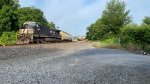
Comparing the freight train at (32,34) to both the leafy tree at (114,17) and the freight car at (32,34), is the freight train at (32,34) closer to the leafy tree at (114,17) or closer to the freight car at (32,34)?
the freight car at (32,34)

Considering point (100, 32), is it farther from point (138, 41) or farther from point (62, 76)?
point (62, 76)

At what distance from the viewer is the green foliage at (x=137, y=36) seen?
41375 millimetres

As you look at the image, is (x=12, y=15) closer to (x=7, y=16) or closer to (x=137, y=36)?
(x=7, y=16)

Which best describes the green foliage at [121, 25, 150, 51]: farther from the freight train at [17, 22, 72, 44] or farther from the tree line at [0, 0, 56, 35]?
the tree line at [0, 0, 56, 35]

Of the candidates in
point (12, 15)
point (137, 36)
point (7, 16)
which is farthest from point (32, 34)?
point (12, 15)

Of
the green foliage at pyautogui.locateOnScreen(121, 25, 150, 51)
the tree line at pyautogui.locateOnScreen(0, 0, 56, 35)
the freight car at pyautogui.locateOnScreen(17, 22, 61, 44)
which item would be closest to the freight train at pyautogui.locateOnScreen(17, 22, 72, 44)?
the freight car at pyautogui.locateOnScreen(17, 22, 61, 44)

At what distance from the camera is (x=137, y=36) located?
4275cm

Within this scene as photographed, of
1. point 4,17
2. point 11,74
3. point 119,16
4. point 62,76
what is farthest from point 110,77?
point 4,17

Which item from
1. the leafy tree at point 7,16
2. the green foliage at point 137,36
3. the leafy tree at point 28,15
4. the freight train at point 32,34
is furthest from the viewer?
the leafy tree at point 28,15

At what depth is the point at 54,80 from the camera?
13.3 metres

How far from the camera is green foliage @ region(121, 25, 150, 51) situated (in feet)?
136

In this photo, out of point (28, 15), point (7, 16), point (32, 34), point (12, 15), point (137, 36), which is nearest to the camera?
point (137, 36)

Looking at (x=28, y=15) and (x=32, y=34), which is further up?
(x=28, y=15)

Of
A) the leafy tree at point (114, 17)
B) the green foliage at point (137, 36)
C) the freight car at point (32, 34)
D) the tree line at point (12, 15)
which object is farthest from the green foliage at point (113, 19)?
the green foliage at point (137, 36)
